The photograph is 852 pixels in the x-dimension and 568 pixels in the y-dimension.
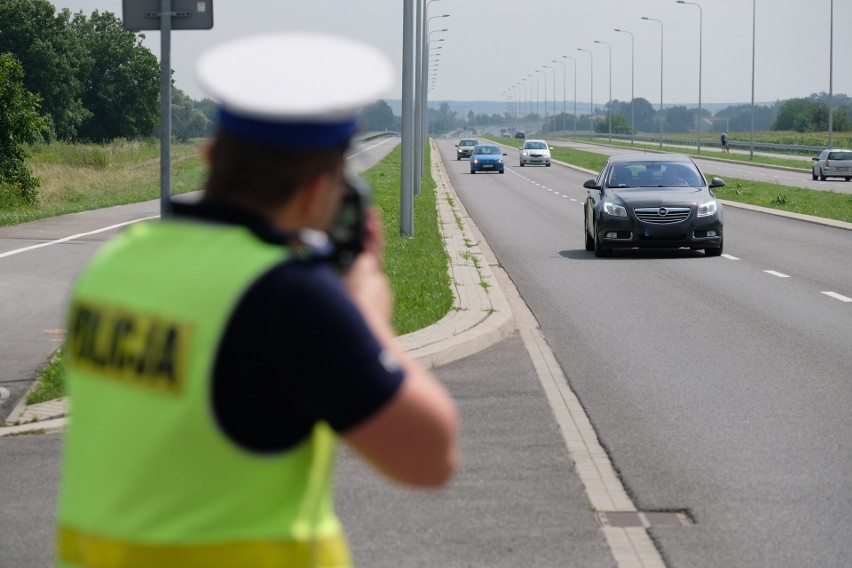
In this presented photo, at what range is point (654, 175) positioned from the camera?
870 inches

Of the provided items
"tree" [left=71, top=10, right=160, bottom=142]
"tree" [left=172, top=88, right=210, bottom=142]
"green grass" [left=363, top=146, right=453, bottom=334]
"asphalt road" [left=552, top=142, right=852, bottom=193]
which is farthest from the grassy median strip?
"tree" [left=172, top=88, right=210, bottom=142]

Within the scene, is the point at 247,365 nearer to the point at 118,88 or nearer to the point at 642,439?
the point at 642,439

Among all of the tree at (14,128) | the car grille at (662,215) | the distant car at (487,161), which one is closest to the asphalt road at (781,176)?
the distant car at (487,161)

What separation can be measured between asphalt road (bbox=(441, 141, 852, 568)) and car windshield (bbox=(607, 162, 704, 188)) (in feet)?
3.56

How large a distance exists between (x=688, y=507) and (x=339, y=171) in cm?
473

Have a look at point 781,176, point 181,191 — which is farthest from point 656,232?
point 781,176

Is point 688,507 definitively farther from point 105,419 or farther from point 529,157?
point 529,157

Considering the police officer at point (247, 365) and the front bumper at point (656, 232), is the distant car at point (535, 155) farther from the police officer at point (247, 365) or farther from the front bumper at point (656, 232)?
the police officer at point (247, 365)

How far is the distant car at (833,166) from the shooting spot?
186 ft

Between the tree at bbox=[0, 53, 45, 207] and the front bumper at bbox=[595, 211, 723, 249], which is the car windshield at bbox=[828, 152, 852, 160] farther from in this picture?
the front bumper at bbox=[595, 211, 723, 249]

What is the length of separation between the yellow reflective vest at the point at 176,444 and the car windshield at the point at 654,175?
20215 millimetres

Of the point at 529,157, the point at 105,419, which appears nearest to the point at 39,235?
the point at 105,419

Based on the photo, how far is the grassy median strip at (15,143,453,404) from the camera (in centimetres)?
1244

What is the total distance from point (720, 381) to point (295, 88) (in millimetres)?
8380
